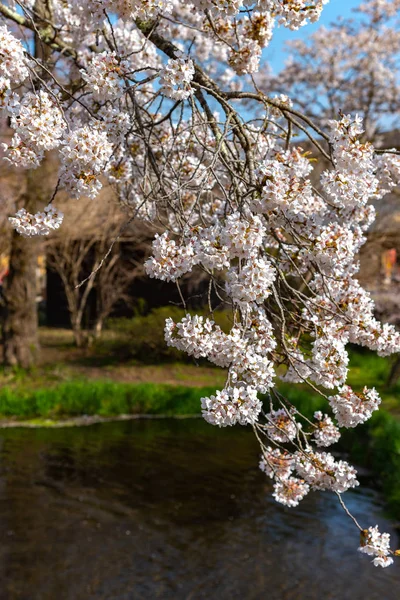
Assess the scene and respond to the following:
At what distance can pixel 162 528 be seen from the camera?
6660mm

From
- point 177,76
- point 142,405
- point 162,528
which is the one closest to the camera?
point 177,76

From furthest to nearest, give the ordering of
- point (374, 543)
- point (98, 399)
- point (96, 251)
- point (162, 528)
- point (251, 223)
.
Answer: point (96, 251) → point (98, 399) → point (162, 528) → point (374, 543) → point (251, 223)

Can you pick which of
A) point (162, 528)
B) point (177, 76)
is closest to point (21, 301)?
point (162, 528)

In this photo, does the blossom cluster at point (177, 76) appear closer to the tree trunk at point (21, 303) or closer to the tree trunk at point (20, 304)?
the tree trunk at point (21, 303)

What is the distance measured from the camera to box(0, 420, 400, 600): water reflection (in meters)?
5.61

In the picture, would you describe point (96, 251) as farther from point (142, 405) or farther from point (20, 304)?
point (142, 405)

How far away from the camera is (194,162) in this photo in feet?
10.7

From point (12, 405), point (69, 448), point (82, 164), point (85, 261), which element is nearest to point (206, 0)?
point (82, 164)

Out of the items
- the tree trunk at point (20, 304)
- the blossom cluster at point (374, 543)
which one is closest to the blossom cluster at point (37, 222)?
A: the blossom cluster at point (374, 543)

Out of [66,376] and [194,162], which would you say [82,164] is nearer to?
[194,162]

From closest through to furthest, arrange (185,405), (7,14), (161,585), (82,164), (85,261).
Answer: (82,164) → (7,14) → (161,585) → (185,405) → (85,261)

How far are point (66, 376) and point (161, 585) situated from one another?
233 inches

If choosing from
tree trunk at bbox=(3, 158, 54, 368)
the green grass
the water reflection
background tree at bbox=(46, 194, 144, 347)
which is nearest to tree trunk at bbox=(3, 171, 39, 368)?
tree trunk at bbox=(3, 158, 54, 368)

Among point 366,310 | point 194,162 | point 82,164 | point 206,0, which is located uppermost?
point 206,0
